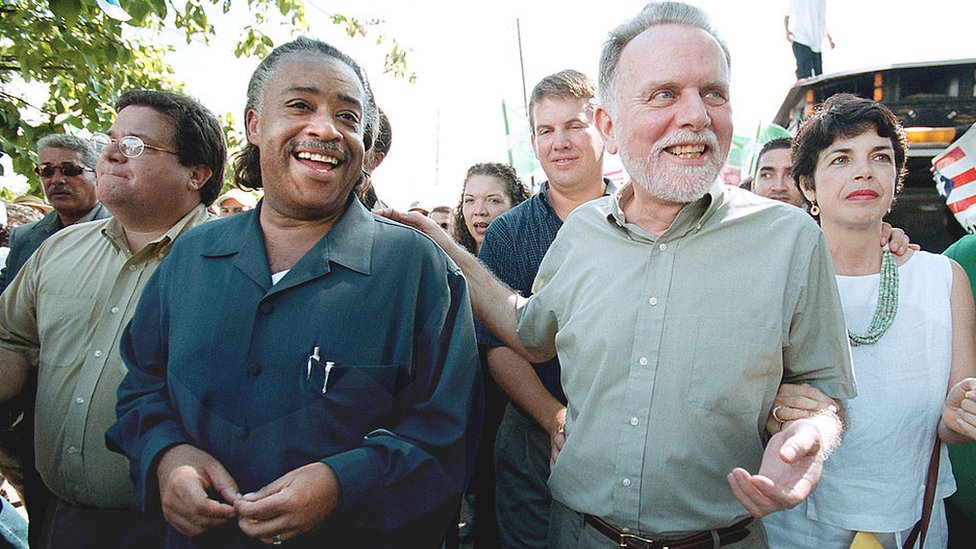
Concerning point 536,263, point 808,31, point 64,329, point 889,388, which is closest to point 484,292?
point 536,263

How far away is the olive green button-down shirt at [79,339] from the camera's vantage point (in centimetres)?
209

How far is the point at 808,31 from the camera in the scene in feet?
21.2

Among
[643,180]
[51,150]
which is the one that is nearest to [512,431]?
[643,180]

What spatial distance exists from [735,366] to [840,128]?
122 centimetres

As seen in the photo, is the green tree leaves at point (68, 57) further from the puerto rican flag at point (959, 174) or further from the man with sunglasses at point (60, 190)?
the puerto rican flag at point (959, 174)

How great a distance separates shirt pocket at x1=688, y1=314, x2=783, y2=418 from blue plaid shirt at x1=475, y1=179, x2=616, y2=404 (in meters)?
1.11

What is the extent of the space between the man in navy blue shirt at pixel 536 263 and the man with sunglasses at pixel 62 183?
298 cm

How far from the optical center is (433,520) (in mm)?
1606

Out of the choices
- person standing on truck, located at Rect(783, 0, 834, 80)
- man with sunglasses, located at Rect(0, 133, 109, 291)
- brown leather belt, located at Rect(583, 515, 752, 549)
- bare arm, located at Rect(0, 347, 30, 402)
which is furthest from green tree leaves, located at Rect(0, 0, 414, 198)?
person standing on truck, located at Rect(783, 0, 834, 80)

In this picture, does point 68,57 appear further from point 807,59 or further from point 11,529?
point 807,59

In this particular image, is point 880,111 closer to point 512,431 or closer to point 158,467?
point 512,431

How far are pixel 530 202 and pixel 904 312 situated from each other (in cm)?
149

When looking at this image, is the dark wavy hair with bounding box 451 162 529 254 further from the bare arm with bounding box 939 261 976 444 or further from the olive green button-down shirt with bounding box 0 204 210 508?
the bare arm with bounding box 939 261 976 444

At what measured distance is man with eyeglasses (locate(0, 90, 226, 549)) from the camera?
2090mm
